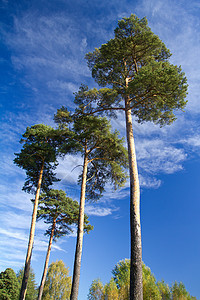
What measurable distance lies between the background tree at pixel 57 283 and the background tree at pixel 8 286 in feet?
15.1

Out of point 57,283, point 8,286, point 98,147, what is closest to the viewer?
point 98,147

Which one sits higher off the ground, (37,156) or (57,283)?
(37,156)

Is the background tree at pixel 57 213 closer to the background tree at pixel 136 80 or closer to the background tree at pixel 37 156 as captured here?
the background tree at pixel 37 156

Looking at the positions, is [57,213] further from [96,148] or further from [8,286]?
[8,286]

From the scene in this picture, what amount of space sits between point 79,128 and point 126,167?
14.3 feet

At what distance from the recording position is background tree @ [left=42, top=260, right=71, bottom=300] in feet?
90.8

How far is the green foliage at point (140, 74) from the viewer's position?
8.89m

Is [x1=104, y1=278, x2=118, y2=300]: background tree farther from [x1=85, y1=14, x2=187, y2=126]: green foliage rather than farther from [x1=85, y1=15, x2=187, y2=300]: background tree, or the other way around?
[x1=85, y1=14, x2=187, y2=126]: green foliage

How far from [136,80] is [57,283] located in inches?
1233

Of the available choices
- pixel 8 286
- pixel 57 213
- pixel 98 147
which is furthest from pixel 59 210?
pixel 8 286

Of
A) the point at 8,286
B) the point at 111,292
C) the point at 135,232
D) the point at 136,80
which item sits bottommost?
the point at 8,286

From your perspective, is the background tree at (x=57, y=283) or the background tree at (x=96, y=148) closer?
the background tree at (x=96, y=148)

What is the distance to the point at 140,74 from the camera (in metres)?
8.74

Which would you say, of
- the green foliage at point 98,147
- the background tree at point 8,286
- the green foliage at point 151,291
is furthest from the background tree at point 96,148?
the background tree at point 8,286
